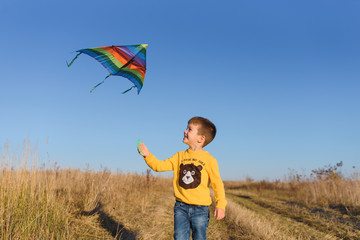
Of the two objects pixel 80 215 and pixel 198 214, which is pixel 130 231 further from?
pixel 198 214

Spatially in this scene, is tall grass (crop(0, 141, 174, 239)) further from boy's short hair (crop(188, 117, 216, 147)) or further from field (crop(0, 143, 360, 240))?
boy's short hair (crop(188, 117, 216, 147))

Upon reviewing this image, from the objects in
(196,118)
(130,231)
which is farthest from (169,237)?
(196,118)


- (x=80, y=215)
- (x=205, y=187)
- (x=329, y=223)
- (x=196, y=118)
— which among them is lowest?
(x=329, y=223)

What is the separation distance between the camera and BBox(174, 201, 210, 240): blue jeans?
2.98 meters

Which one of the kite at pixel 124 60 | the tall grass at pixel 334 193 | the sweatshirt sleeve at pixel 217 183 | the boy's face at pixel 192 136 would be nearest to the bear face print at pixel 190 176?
the sweatshirt sleeve at pixel 217 183

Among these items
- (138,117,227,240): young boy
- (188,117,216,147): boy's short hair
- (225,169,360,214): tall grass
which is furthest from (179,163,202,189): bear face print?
(225,169,360,214): tall grass

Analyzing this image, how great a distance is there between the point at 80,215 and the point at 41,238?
1.76m

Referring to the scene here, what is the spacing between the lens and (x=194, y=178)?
3.09 m

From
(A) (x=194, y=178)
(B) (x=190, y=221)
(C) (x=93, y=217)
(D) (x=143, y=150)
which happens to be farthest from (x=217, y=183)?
(C) (x=93, y=217)

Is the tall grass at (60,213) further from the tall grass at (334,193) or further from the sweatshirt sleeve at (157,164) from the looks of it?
the tall grass at (334,193)

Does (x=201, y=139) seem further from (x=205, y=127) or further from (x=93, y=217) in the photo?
(x=93, y=217)

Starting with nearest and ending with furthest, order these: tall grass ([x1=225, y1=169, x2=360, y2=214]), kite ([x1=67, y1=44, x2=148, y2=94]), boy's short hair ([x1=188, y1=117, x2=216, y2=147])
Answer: boy's short hair ([x1=188, y1=117, x2=216, y2=147]) < kite ([x1=67, y1=44, x2=148, y2=94]) < tall grass ([x1=225, y1=169, x2=360, y2=214])

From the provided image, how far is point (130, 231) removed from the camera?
5.23 m

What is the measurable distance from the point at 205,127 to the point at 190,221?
1113mm
